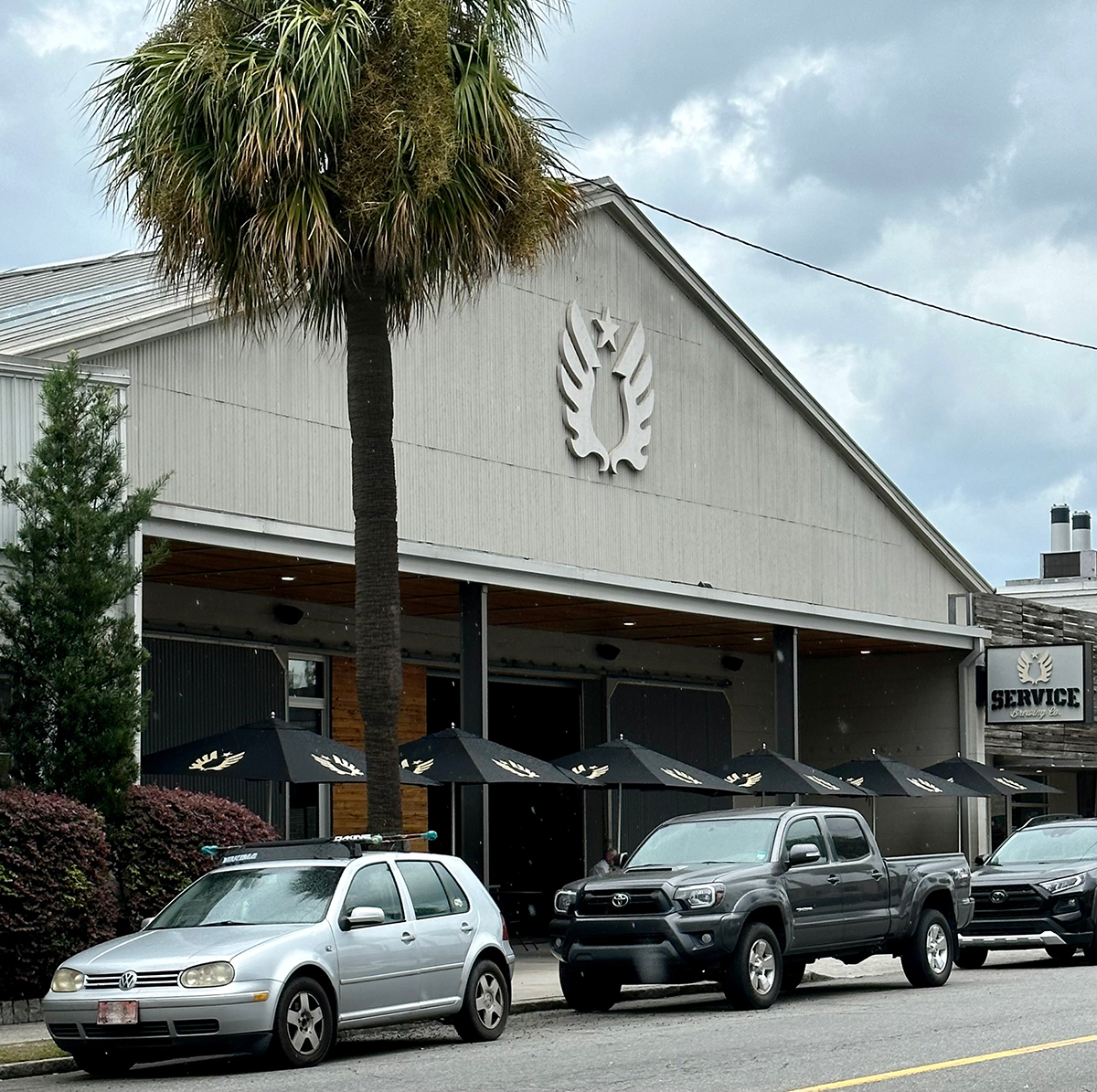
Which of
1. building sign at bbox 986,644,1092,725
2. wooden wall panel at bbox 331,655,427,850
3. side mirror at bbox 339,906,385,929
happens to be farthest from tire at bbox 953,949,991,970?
side mirror at bbox 339,906,385,929

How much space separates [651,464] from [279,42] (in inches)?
521

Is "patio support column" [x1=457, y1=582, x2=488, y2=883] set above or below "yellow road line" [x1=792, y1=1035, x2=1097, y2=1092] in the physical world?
above

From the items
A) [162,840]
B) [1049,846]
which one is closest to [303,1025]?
[162,840]

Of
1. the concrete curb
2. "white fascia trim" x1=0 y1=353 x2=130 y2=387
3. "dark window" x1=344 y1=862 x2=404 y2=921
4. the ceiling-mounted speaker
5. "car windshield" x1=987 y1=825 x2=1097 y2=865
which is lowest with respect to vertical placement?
the concrete curb

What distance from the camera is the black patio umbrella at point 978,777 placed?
30.7 meters

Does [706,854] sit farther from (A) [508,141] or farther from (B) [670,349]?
(B) [670,349]

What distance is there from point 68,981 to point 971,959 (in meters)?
13.0

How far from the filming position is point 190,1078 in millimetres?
12703

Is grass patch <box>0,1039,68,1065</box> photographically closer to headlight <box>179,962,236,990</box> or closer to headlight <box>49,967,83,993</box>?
headlight <box>49,967,83,993</box>

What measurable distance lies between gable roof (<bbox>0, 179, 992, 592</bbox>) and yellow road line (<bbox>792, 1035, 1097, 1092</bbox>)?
1166cm

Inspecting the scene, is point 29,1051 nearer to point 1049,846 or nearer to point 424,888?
point 424,888

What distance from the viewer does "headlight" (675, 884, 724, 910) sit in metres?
16.5

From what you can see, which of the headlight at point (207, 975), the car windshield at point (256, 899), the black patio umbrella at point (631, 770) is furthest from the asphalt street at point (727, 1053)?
the black patio umbrella at point (631, 770)

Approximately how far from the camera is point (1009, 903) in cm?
2188
